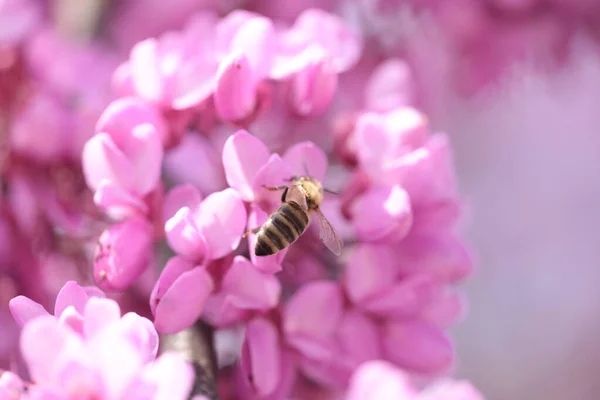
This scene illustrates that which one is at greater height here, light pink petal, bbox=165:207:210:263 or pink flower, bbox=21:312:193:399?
light pink petal, bbox=165:207:210:263

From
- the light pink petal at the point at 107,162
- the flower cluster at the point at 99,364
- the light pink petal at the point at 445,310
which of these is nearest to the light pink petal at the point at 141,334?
the flower cluster at the point at 99,364

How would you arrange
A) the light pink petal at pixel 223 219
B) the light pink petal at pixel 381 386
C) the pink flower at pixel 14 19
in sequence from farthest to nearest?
the pink flower at pixel 14 19
the light pink petal at pixel 223 219
the light pink petal at pixel 381 386

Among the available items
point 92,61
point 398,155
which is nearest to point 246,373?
point 398,155

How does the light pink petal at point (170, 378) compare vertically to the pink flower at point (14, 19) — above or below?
below

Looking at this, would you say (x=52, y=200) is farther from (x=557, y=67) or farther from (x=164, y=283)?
(x=557, y=67)

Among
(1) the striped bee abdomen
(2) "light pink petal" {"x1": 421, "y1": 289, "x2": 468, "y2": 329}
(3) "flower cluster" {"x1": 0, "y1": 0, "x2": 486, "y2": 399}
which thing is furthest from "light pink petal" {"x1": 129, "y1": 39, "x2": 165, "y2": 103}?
(2) "light pink petal" {"x1": 421, "y1": 289, "x2": 468, "y2": 329}

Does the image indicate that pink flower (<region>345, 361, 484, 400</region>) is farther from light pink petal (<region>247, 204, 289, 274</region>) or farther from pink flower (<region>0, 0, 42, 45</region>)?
pink flower (<region>0, 0, 42, 45</region>)

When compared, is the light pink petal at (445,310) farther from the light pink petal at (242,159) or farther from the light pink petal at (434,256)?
the light pink petal at (242,159)

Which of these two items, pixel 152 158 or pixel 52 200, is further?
pixel 52 200
